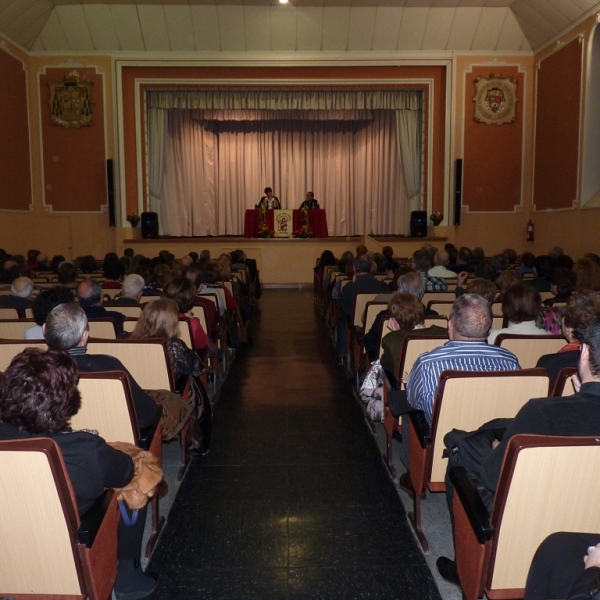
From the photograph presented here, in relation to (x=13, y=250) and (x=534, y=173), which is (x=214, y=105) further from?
(x=534, y=173)

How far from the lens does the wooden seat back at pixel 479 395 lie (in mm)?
2578

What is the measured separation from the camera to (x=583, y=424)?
6.15 ft

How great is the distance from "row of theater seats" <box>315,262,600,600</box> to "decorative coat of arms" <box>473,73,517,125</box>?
11.7 m

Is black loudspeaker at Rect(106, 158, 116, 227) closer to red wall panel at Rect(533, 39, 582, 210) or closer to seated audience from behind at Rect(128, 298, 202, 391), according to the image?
red wall panel at Rect(533, 39, 582, 210)

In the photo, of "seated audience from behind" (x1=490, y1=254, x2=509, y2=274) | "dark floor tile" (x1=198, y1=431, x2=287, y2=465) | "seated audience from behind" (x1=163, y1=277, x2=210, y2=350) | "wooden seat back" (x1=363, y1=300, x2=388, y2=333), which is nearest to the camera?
"dark floor tile" (x1=198, y1=431, x2=287, y2=465)

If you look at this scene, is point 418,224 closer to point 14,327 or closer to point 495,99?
point 495,99

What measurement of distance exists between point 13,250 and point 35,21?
13.8 feet

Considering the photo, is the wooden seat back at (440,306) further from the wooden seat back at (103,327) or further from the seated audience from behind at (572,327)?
the wooden seat back at (103,327)

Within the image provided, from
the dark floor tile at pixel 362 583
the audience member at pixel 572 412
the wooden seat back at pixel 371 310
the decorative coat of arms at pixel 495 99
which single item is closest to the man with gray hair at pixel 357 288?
the wooden seat back at pixel 371 310

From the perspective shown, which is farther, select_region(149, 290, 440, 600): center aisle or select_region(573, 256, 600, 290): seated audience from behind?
select_region(573, 256, 600, 290): seated audience from behind

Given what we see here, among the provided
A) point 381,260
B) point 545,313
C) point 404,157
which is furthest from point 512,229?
point 545,313

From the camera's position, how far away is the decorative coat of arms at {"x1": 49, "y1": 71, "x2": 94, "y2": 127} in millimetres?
13086

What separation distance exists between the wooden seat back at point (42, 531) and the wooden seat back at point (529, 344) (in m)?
2.18

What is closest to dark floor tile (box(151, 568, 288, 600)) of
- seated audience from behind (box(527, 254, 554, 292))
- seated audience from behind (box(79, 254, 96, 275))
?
seated audience from behind (box(527, 254, 554, 292))
